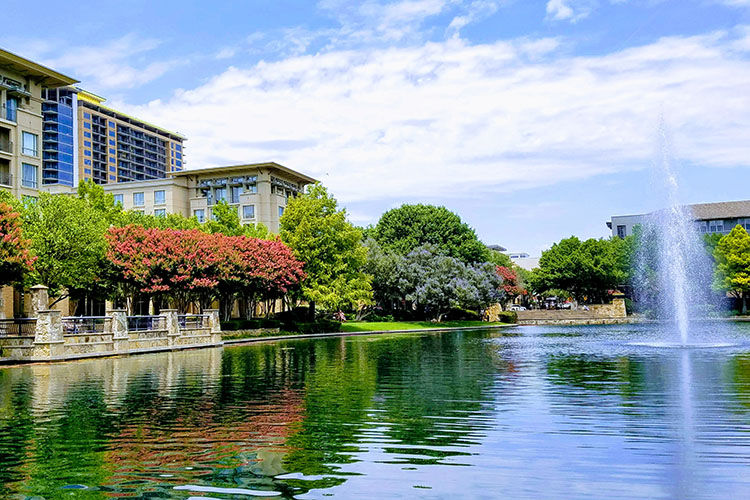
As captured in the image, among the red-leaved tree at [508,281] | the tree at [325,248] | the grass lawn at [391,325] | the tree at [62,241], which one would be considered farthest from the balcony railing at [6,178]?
the red-leaved tree at [508,281]

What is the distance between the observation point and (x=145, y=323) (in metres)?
36.3

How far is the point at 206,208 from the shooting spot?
10375 centimetres

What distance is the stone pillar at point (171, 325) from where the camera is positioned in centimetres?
Result: 3779

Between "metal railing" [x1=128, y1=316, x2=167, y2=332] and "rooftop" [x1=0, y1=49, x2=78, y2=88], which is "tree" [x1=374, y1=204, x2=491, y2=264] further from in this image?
"metal railing" [x1=128, y1=316, x2=167, y2=332]

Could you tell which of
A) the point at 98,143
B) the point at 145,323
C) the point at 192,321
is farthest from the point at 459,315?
the point at 98,143

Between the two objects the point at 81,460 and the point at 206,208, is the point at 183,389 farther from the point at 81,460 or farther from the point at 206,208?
the point at 206,208

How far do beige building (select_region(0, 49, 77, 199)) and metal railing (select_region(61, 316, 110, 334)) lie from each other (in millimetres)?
29021

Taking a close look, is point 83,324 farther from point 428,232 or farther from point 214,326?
point 428,232

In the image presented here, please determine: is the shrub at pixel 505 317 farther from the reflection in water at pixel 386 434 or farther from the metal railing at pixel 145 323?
the reflection in water at pixel 386 434

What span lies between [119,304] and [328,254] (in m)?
18.0

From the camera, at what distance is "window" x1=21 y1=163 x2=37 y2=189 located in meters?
58.8

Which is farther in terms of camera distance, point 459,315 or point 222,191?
point 222,191

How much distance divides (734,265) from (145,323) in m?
69.9

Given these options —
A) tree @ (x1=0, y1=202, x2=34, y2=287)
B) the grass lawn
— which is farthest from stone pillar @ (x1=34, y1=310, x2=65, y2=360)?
the grass lawn
